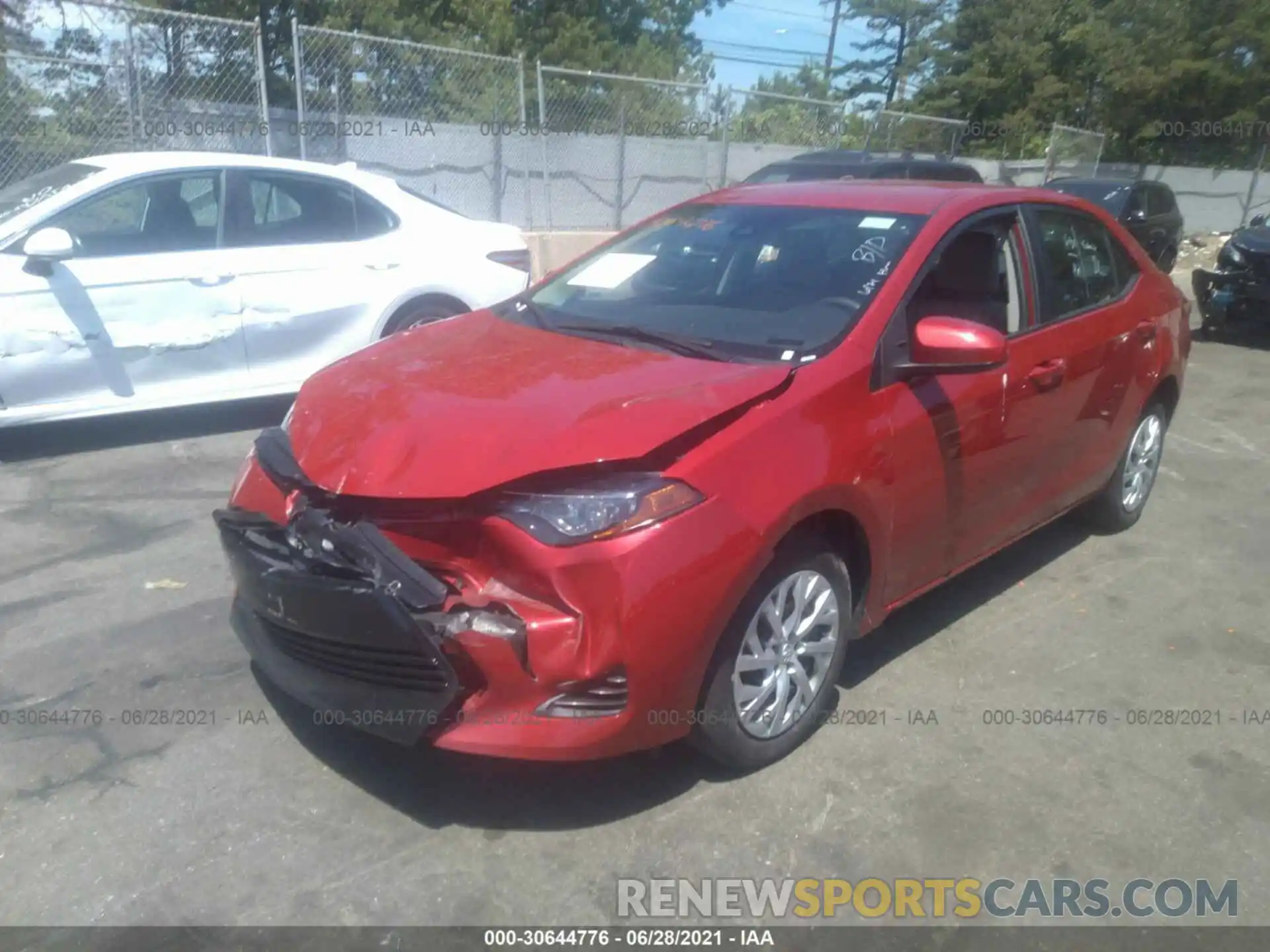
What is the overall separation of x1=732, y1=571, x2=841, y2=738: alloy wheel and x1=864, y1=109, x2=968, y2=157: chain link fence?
675 inches

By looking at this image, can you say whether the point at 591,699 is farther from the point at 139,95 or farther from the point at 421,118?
the point at 421,118

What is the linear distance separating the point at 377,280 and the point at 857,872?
5.14 m

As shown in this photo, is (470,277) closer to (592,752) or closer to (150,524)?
(150,524)

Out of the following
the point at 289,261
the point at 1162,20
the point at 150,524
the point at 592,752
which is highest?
the point at 1162,20

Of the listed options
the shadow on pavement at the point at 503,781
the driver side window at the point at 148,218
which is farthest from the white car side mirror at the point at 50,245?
the shadow on pavement at the point at 503,781

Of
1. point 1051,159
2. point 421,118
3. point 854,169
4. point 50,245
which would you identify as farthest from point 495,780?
point 1051,159

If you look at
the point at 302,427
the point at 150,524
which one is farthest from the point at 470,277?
the point at 302,427

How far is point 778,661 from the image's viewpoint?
11.0 ft

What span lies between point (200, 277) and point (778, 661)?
451 centimetres

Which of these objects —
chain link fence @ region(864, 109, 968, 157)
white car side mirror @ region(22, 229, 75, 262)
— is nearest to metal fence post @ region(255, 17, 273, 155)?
white car side mirror @ region(22, 229, 75, 262)

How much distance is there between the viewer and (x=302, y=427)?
11.2ft

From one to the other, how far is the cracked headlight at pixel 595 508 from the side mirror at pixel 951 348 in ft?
3.79

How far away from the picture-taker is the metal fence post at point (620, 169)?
14000 mm

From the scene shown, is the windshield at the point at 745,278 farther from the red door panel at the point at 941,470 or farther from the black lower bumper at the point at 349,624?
the black lower bumper at the point at 349,624
